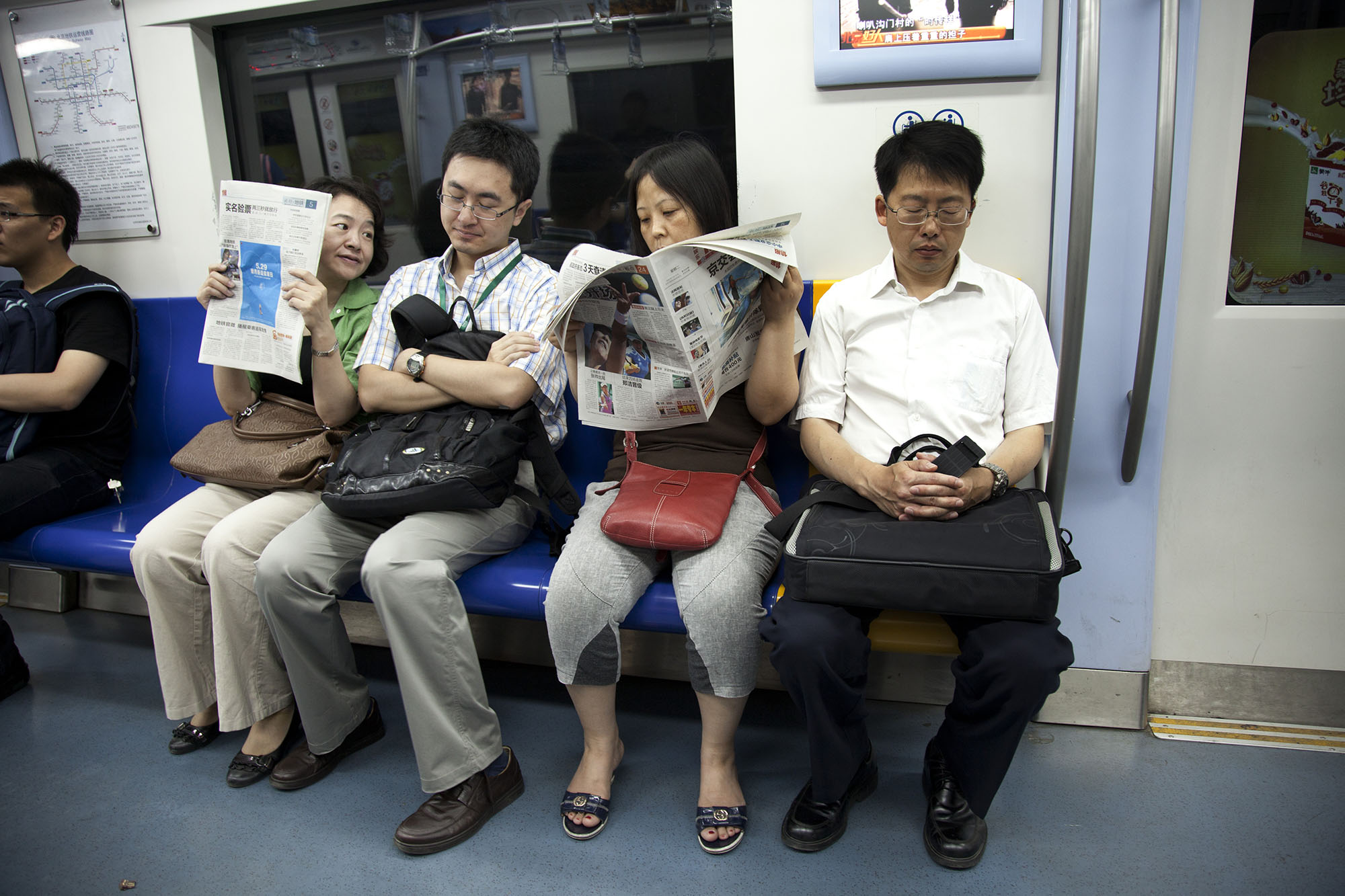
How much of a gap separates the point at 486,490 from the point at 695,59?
4.94 feet

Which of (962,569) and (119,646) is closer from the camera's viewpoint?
(962,569)

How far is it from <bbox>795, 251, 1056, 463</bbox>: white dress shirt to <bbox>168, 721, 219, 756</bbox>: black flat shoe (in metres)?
1.86

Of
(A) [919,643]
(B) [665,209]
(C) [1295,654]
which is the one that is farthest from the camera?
(C) [1295,654]

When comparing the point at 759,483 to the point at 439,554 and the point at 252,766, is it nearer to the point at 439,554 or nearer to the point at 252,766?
the point at 439,554

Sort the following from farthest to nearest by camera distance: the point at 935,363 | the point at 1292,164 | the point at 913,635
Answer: the point at 1292,164
the point at 935,363
the point at 913,635

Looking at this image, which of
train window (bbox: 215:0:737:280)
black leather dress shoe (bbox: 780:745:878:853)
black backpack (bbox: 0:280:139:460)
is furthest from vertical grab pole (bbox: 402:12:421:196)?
black leather dress shoe (bbox: 780:745:878:853)

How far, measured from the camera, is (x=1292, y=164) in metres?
2.01

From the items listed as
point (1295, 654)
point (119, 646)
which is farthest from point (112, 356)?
point (1295, 654)

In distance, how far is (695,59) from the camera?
253 cm

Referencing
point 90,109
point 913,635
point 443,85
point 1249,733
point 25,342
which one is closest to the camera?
point 913,635

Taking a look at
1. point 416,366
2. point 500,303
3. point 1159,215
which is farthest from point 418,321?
point 1159,215

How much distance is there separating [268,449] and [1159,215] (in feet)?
7.53

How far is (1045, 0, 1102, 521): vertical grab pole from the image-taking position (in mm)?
1791

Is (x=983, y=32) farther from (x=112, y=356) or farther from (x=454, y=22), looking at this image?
(x=112, y=356)
